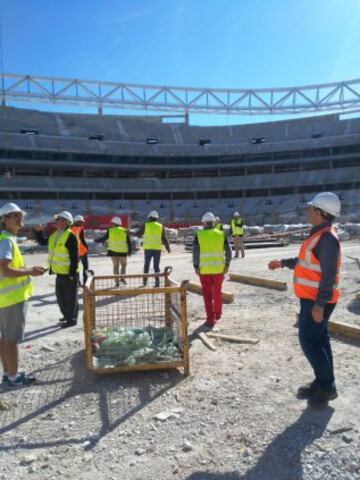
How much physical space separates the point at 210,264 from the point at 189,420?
298cm

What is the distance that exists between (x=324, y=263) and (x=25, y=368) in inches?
140

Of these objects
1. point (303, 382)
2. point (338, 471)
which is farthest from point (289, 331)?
point (338, 471)

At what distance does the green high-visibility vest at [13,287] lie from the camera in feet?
12.9

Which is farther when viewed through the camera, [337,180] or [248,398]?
[337,180]

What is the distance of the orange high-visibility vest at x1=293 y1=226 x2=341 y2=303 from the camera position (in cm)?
339

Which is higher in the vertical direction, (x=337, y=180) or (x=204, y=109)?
(x=204, y=109)

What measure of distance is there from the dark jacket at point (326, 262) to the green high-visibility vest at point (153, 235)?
6.15m

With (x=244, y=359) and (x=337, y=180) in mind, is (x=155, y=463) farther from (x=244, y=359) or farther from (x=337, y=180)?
(x=337, y=180)

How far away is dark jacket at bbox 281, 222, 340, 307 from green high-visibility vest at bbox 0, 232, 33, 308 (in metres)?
2.80

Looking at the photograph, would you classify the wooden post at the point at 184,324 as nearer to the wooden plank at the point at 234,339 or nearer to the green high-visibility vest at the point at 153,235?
Answer: the wooden plank at the point at 234,339

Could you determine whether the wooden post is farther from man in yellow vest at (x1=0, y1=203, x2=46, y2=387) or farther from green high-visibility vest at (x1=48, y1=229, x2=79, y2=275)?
green high-visibility vest at (x1=48, y1=229, x2=79, y2=275)

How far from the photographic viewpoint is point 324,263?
328cm

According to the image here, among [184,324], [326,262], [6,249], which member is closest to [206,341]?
[184,324]

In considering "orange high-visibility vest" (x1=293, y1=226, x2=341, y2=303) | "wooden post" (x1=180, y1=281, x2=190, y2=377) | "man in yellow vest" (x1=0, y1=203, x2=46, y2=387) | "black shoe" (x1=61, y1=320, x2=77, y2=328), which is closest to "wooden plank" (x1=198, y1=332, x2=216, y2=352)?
"wooden post" (x1=180, y1=281, x2=190, y2=377)
